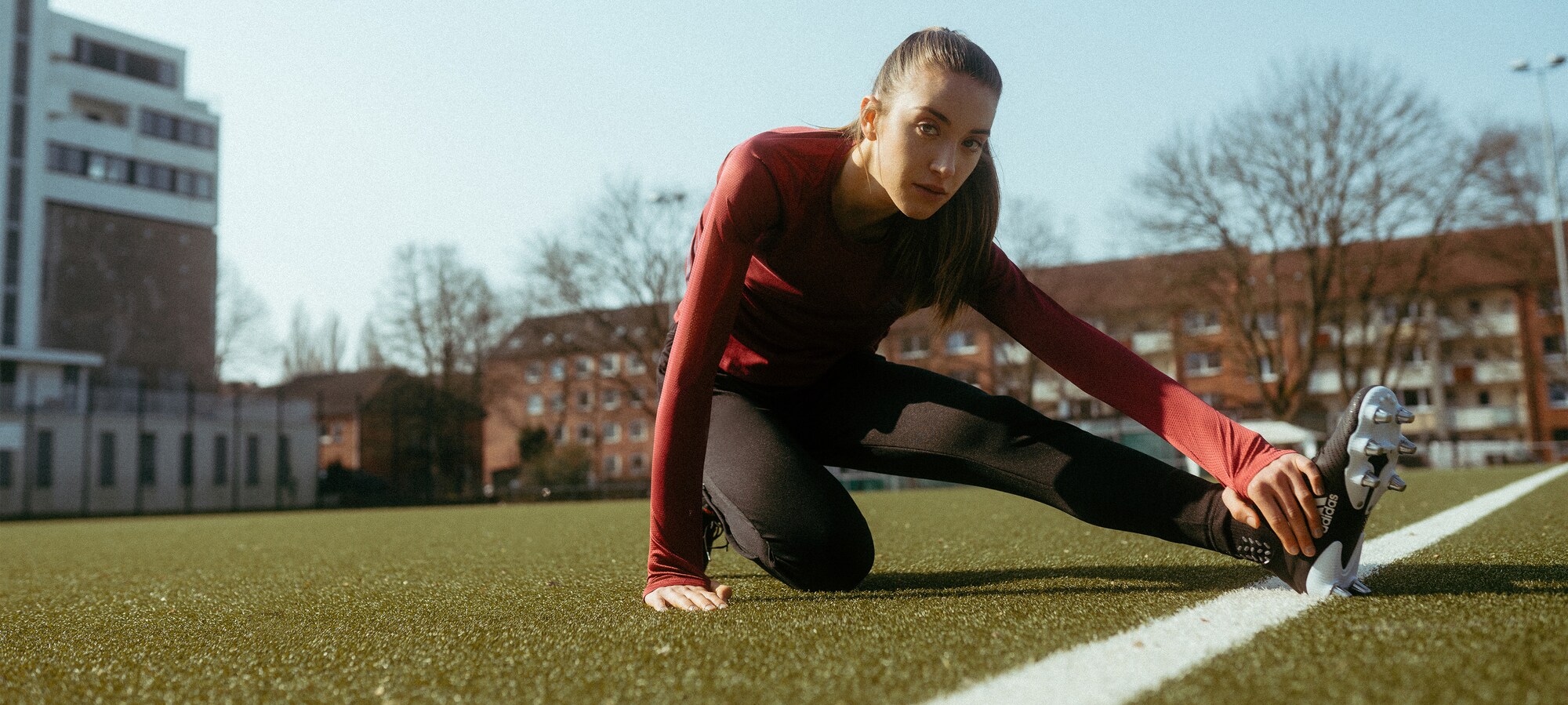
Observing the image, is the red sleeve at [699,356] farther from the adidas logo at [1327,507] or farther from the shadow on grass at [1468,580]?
the shadow on grass at [1468,580]

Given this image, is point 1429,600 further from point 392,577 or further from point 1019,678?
point 392,577

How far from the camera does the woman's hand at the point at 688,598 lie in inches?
101

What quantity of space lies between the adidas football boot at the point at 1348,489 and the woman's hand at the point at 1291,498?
2 cm

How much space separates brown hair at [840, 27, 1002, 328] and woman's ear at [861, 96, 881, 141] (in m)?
0.02

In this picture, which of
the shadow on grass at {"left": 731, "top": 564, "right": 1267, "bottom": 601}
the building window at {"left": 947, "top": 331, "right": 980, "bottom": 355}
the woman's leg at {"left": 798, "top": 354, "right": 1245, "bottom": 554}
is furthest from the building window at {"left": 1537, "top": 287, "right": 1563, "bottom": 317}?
the woman's leg at {"left": 798, "top": 354, "right": 1245, "bottom": 554}

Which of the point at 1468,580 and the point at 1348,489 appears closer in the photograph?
the point at 1348,489

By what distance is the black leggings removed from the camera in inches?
102

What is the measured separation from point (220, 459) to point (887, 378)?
125 ft

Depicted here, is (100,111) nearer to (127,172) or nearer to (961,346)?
(127,172)

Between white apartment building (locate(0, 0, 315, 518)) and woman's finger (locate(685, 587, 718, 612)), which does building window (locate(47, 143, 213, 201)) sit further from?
woman's finger (locate(685, 587, 718, 612))

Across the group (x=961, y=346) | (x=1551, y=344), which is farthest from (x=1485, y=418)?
(x=961, y=346)

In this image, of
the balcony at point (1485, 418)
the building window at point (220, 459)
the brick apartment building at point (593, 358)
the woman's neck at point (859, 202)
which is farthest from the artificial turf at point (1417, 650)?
the balcony at point (1485, 418)

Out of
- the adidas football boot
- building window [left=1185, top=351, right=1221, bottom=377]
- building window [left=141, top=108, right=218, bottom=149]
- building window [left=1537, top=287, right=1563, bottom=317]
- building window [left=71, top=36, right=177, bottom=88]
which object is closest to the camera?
the adidas football boot

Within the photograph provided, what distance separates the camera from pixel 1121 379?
2635 mm
